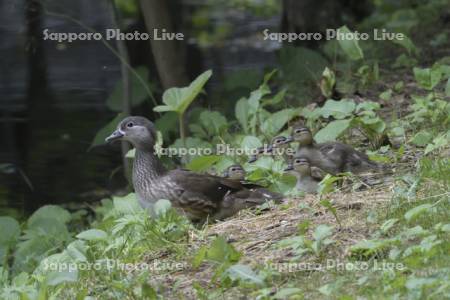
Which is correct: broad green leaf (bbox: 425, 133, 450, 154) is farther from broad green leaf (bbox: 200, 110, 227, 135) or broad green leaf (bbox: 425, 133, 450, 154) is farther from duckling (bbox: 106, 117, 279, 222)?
broad green leaf (bbox: 200, 110, 227, 135)

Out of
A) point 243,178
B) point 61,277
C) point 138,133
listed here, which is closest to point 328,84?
point 243,178

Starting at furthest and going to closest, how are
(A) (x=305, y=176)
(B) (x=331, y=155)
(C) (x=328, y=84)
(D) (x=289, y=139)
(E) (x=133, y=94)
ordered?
(E) (x=133, y=94)
(C) (x=328, y=84)
(D) (x=289, y=139)
(B) (x=331, y=155)
(A) (x=305, y=176)

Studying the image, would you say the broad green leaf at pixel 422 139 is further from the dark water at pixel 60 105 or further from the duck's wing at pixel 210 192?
the dark water at pixel 60 105

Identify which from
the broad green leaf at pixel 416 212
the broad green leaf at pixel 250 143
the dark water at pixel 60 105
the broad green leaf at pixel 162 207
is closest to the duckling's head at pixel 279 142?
the broad green leaf at pixel 250 143

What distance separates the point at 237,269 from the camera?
611 centimetres

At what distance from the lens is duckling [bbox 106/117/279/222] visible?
806 cm

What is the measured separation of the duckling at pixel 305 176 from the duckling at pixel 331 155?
17cm

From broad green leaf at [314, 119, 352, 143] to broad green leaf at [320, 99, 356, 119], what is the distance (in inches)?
3.5

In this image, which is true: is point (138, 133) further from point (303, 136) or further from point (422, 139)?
point (422, 139)

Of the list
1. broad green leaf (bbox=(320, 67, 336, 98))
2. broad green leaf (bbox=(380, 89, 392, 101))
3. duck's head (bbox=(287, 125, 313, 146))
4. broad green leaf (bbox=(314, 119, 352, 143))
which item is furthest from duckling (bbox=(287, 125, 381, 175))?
broad green leaf (bbox=(380, 89, 392, 101))

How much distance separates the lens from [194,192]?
8.05m

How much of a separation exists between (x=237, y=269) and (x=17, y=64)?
11183 mm

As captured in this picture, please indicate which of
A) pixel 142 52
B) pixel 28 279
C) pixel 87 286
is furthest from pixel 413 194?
pixel 142 52

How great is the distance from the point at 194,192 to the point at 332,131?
1613 mm
